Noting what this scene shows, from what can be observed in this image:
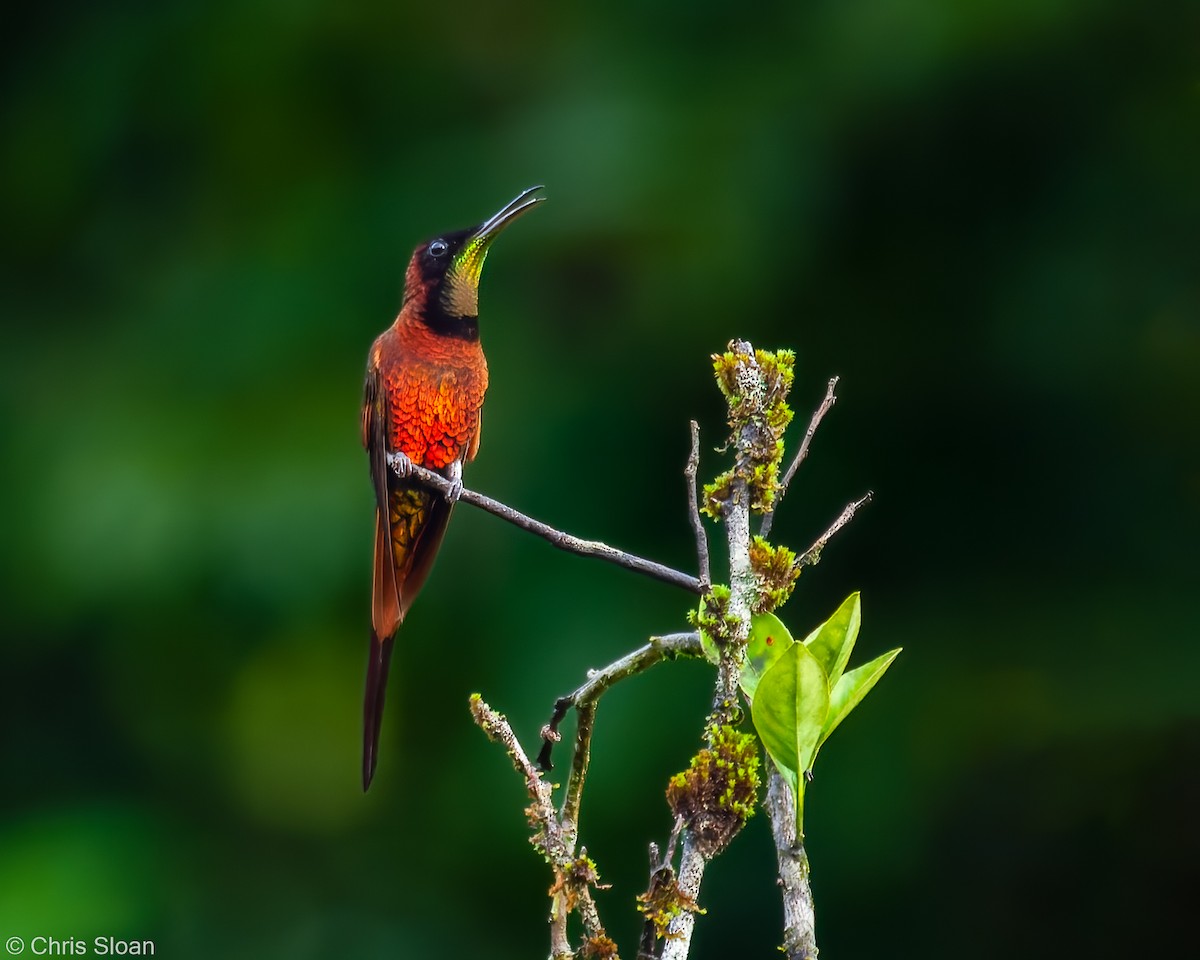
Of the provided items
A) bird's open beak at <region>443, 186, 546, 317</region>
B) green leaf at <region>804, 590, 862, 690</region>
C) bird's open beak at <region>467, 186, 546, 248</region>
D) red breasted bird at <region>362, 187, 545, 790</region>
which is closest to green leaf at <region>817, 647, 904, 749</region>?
green leaf at <region>804, 590, 862, 690</region>

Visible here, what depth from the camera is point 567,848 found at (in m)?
0.95

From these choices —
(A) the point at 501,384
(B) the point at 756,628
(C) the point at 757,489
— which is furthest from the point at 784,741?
(A) the point at 501,384

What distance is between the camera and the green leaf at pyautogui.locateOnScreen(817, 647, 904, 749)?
0.97 meters

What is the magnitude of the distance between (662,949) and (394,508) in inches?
65.0

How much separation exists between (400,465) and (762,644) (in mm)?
1510

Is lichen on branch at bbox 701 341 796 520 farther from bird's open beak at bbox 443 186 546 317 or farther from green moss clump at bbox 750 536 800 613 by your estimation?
bird's open beak at bbox 443 186 546 317

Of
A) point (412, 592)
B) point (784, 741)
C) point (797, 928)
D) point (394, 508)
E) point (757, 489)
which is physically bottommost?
point (797, 928)

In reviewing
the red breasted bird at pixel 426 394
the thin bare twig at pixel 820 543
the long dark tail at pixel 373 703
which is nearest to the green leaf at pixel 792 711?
the thin bare twig at pixel 820 543

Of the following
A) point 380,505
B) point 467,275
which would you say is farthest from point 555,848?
point 467,275

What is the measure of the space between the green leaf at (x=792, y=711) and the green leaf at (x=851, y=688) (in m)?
0.02

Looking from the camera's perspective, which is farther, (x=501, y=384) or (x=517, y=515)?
(x=501, y=384)

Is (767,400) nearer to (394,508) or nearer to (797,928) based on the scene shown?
(797,928)

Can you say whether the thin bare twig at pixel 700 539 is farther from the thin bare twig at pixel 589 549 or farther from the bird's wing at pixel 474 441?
the bird's wing at pixel 474 441

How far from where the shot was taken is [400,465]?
2.44 m
